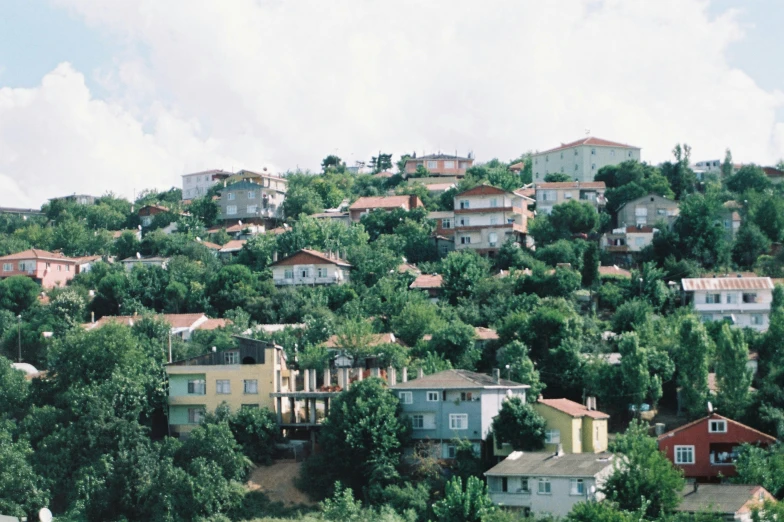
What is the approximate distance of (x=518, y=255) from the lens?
252 feet

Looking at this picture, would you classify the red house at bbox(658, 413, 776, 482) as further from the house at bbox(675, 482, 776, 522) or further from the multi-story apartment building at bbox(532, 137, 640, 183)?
the multi-story apartment building at bbox(532, 137, 640, 183)

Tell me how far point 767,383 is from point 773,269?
22866 millimetres

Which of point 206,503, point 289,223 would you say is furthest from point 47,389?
point 289,223

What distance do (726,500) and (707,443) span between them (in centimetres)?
587

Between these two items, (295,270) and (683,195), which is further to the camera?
→ (683,195)

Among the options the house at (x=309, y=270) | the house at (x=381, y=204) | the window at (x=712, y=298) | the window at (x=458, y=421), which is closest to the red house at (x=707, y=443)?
the window at (x=458, y=421)

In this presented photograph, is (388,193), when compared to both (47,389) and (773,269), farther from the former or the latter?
(47,389)

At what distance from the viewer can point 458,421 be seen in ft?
168

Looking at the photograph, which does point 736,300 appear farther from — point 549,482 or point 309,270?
point 549,482

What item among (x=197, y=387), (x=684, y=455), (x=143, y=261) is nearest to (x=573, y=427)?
(x=684, y=455)

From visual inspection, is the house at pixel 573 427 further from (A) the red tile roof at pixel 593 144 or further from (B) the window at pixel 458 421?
(A) the red tile roof at pixel 593 144

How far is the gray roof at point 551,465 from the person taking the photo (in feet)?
150

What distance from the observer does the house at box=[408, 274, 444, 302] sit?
72.1 metres

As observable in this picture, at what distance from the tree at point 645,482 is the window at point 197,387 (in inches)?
735
